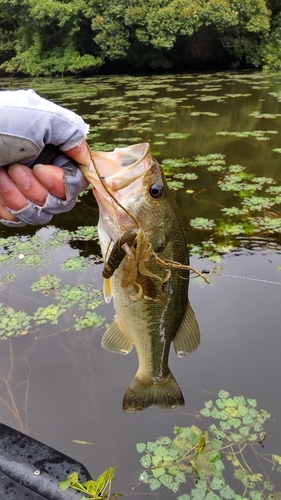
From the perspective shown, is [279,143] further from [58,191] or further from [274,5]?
[274,5]

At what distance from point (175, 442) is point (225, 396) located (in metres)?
0.46

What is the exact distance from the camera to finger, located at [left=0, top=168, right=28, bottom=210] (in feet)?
4.63

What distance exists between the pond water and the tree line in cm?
1441

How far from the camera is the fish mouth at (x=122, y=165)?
59.8 inches

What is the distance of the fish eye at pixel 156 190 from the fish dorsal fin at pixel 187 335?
59 cm

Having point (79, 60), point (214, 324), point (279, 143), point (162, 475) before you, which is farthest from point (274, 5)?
point (162, 475)

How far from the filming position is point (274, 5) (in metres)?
20.5

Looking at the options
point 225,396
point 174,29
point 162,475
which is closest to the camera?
Answer: point 162,475

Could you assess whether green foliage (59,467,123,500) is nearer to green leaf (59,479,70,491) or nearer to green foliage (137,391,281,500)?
green leaf (59,479,70,491)

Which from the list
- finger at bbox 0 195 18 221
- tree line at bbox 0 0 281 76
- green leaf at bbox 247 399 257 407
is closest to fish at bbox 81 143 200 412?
finger at bbox 0 195 18 221

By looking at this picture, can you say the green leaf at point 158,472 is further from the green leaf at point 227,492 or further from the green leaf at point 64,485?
the green leaf at point 64,485

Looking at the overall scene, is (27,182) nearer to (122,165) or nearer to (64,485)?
(122,165)

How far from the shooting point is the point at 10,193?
144 cm

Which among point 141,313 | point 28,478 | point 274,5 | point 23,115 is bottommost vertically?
point 28,478
